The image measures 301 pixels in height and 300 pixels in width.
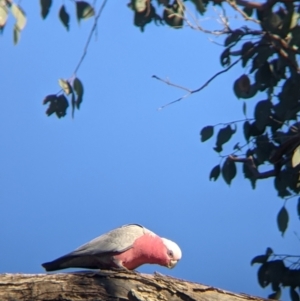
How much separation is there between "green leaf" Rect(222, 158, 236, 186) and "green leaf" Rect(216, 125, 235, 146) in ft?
0.26

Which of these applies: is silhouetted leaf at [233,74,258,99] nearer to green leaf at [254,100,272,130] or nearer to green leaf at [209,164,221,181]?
green leaf at [254,100,272,130]

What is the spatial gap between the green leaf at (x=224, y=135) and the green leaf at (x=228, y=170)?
79mm

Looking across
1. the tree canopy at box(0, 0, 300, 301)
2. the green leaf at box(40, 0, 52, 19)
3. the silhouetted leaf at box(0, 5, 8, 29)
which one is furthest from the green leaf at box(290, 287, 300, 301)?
the silhouetted leaf at box(0, 5, 8, 29)

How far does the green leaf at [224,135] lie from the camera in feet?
11.6

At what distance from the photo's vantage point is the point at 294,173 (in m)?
3.46

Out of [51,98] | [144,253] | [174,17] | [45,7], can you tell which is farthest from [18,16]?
[144,253]

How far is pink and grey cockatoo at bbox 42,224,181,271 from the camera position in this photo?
10.4 ft

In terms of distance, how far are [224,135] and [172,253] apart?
57 cm

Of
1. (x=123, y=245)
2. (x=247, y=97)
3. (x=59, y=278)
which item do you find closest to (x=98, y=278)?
(x=59, y=278)

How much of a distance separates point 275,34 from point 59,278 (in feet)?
3.92

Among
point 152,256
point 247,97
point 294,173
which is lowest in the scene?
point 152,256

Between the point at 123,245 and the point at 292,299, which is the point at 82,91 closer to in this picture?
the point at 123,245

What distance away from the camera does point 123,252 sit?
10.5ft

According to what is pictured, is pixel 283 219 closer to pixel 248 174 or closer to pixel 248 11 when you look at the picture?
pixel 248 174
